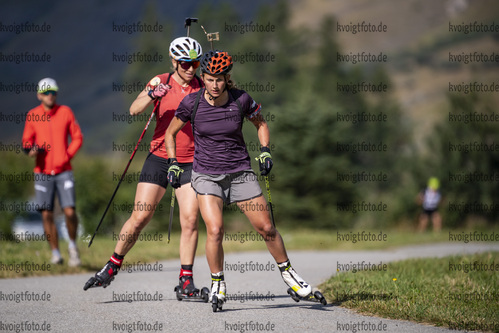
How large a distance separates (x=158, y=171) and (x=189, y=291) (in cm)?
137

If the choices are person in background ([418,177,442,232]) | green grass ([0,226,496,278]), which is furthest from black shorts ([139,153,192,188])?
person in background ([418,177,442,232])

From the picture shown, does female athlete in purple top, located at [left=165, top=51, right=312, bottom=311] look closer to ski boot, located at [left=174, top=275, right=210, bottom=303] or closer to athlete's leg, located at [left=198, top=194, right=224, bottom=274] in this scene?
athlete's leg, located at [left=198, top=194, right=224, bottom=274]

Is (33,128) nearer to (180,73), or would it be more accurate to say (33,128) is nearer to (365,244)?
(180,73)

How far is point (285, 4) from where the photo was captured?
77.8 metres

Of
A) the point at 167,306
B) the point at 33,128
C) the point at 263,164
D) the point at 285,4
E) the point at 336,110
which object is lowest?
the point at 167,306

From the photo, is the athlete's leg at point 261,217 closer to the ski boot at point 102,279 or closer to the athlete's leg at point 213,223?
the athlete's leg at point 213,223

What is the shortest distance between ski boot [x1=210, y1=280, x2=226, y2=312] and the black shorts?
4.35 ft

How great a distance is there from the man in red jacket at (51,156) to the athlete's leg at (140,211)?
Answer: 281 cm

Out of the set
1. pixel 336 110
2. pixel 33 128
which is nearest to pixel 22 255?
pixel 33 128

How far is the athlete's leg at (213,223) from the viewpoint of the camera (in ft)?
23.3

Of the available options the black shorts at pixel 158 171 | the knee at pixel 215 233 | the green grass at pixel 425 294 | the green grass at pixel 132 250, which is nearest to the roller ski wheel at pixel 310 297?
the green grass at pixel 425 294

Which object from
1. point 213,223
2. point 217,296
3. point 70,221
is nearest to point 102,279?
point 217,296

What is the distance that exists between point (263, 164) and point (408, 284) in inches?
104

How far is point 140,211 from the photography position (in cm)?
796
